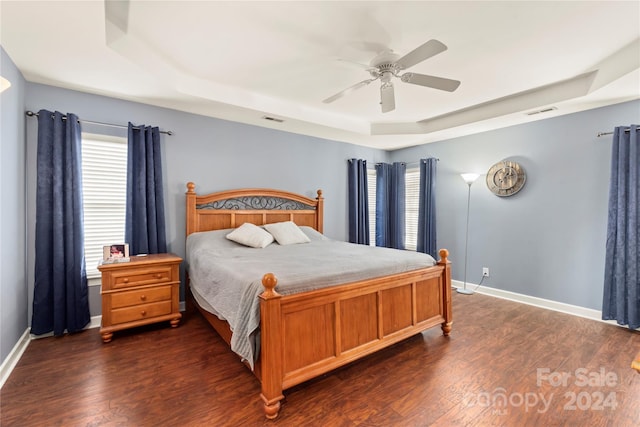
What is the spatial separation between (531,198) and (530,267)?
0.95 metres

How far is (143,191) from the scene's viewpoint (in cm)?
326

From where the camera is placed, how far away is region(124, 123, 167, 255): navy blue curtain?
128 inches

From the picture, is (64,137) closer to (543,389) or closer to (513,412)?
(513,412)

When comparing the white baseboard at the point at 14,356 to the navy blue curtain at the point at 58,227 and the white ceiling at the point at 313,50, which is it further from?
the white ceiling at the point at 313,50

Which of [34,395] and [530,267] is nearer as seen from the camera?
[34,395]

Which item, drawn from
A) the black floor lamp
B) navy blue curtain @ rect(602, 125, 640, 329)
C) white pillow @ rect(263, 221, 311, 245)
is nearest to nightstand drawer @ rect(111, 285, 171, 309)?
white pillow @ rect(263, 221, 311, 245)

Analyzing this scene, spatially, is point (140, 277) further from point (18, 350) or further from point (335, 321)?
point (335, 321)

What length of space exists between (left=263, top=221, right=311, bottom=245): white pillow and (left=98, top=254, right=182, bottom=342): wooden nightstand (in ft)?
4.04

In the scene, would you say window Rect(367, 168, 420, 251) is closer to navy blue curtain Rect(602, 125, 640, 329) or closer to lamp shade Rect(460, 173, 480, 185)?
lamp shade Rect(460, 173, 480, 185)

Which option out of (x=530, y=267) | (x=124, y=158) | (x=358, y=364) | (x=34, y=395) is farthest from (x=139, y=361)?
(x=530, y=267)

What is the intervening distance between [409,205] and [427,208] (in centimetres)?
54

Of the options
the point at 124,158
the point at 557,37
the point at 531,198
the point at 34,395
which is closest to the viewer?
the point at 34,395

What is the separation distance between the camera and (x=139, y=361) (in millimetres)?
2430

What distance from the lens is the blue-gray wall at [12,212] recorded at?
7.36 ft
